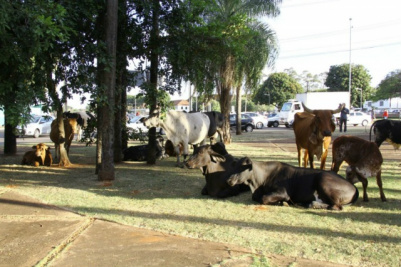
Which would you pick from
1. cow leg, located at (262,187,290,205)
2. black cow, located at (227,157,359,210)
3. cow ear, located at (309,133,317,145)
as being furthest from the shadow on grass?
cow ear, located at (309,133,317,145)

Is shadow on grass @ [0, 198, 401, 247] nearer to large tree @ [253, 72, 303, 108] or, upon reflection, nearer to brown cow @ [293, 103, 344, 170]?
brown cow @ [293, 103, 344, 170]

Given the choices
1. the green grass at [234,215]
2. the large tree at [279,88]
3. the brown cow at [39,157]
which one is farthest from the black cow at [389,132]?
the large tree at [279,88]

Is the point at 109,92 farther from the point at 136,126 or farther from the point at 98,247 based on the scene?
the point at 136,126

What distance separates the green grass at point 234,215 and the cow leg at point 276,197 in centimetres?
15

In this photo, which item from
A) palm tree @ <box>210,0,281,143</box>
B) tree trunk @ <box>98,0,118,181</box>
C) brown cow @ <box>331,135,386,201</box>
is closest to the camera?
brown cow @ <box>331,135,386,201</box>

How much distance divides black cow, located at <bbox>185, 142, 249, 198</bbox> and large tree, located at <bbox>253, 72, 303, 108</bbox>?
73914 mm

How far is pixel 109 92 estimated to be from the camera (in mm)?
9344

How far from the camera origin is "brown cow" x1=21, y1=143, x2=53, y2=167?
39.6ft

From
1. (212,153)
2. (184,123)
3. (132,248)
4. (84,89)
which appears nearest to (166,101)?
(184,123)

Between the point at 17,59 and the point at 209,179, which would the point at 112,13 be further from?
the point at 209,179

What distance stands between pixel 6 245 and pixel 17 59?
159 inches

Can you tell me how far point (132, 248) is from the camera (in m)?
5.00

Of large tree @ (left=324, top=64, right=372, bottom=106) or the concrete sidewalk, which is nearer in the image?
the concrete sidewalk

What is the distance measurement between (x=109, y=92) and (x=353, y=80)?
73594 mm
